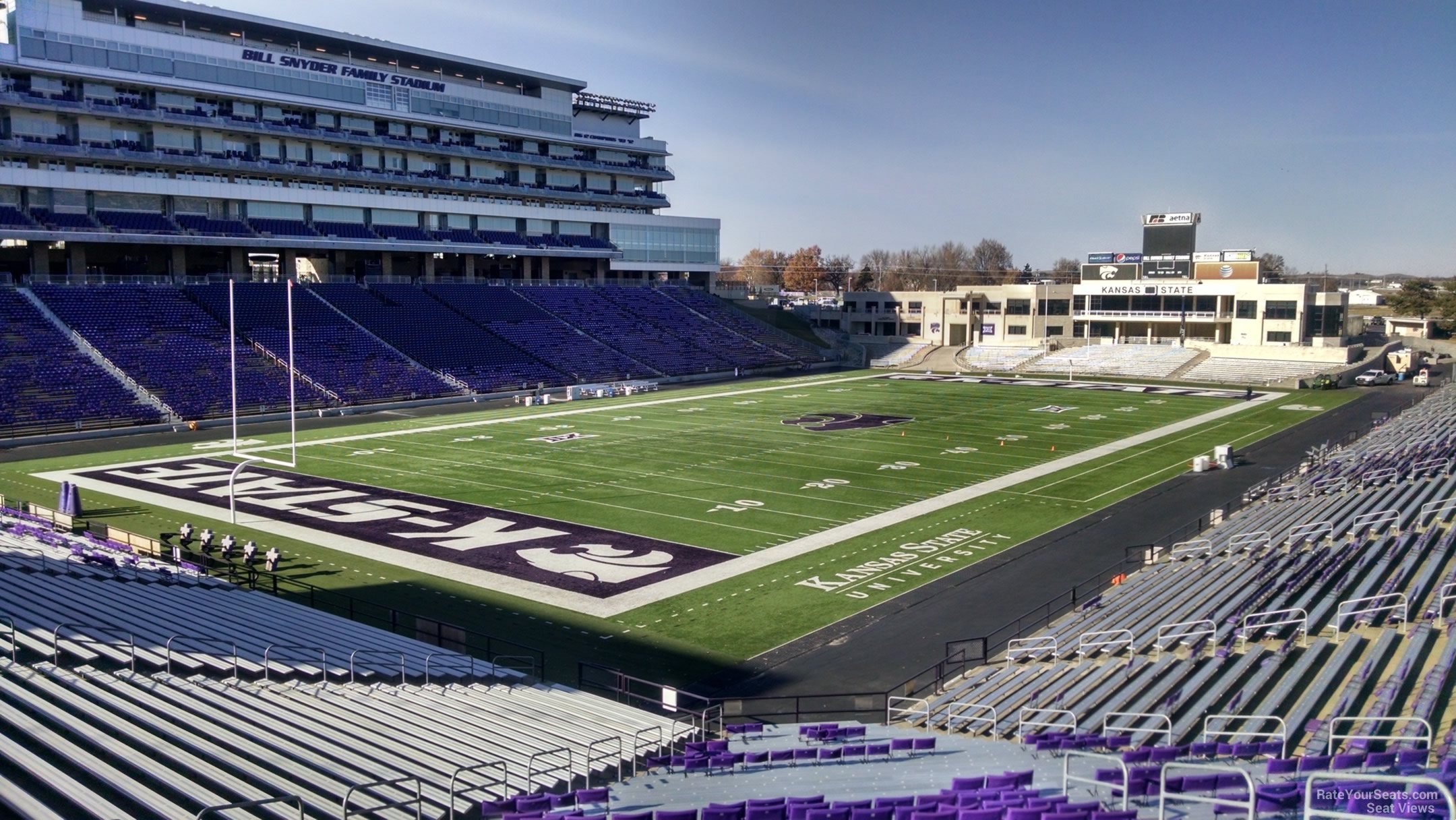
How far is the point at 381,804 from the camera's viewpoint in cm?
970

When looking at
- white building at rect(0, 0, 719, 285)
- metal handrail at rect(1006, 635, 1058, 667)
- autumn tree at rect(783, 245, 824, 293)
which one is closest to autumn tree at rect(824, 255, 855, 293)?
autumn tree at rect(783, 245, 824, 293)

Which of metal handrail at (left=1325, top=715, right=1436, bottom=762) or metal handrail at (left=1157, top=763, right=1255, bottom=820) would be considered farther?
metal handrail at (left=1325, top=715, right=1436, bottom=762)

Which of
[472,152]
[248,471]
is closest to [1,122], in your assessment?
[472,152]

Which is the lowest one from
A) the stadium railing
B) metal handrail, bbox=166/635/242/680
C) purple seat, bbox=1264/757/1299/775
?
the stadium railing

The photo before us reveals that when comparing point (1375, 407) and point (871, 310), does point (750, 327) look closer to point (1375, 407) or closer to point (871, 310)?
point (871, 310)

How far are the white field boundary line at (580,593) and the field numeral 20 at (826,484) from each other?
10.7 feet

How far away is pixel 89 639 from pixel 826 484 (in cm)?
2244

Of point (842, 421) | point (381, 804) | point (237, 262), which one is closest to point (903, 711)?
point (381, 804)

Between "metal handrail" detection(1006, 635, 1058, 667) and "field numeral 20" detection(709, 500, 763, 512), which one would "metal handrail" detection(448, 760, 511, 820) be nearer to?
"metal handrail" detection(1006, 635, 1058, 667)

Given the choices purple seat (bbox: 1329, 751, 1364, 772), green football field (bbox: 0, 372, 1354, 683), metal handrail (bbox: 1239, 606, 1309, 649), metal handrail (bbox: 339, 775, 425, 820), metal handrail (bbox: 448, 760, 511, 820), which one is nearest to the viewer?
metal handrail (bbox: 339, 775, 425, 820)

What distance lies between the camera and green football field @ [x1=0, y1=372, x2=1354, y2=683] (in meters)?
20.2

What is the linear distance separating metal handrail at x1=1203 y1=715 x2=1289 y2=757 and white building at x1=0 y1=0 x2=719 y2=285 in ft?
194

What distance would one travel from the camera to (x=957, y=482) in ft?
108

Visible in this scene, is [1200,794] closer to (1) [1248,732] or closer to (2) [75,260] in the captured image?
(1) [1248,732]
